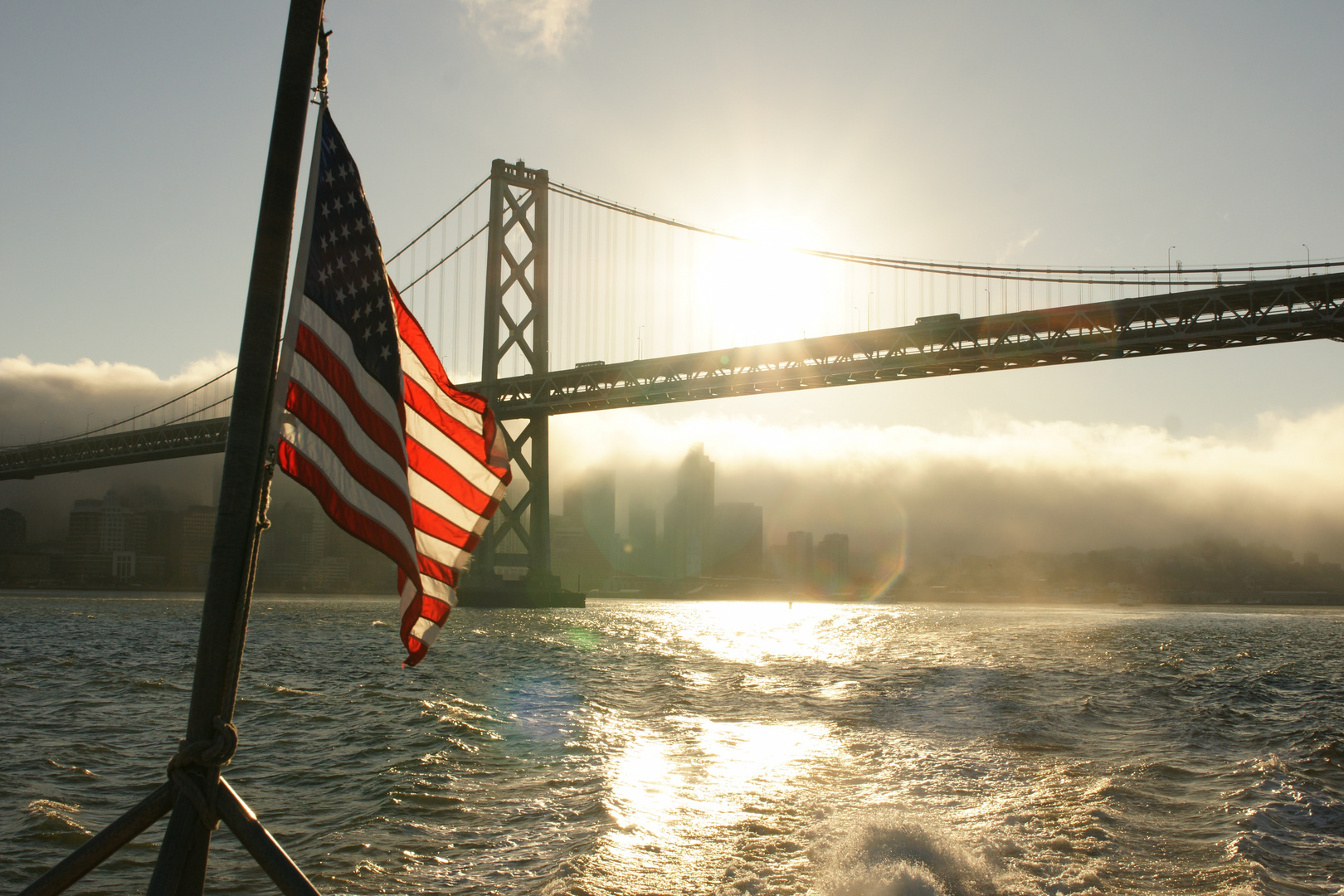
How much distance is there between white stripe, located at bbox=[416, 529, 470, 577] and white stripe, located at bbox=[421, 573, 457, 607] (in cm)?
6

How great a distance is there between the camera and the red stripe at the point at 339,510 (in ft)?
11.2

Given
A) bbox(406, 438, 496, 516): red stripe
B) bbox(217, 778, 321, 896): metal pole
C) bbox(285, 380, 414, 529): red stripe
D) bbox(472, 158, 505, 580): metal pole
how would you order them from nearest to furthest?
bbox(217, 778, 321, 896): metal pole
bbox(285, 380, 414, 529): red stripe
bbox(406, 438, 496, 516): red stripe
bbox(472, 158, 505, 580): metal pole

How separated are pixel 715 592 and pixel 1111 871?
553ft

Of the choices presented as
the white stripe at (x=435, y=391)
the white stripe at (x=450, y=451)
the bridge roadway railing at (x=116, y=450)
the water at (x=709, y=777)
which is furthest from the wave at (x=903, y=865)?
the bridge roadway railing at (x=116, y=450)

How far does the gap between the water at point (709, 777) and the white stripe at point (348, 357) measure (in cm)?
436

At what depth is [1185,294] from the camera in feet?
130

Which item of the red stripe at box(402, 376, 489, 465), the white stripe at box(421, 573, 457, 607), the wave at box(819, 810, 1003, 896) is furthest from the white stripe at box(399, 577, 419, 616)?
the wave at box(819, 810, 1003, 896)

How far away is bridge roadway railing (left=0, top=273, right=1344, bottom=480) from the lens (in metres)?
38.1

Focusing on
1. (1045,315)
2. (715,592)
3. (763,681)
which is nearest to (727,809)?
(763,681)

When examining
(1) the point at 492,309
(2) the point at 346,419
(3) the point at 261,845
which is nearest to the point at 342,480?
(2) the point at 346,419

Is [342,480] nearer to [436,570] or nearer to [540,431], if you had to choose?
[436,570]

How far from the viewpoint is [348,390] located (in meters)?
3.57

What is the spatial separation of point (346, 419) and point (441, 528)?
1.05 meters

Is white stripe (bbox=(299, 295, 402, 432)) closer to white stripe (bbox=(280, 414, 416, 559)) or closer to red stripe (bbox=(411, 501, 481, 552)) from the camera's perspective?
white stripe (bbox=(280, 414, 416, 559))
